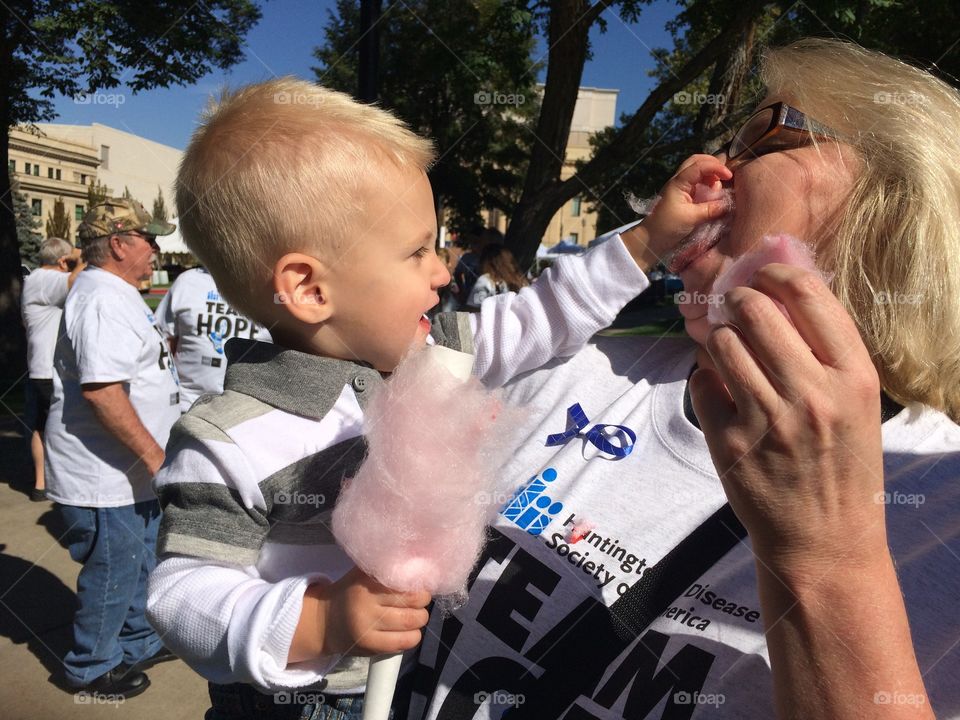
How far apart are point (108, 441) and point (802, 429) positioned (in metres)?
3.77

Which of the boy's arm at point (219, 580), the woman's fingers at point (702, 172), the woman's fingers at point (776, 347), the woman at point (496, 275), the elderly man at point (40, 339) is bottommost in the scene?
the elderly man at point (40, 339)

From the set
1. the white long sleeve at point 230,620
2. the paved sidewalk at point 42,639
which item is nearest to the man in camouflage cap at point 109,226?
the paved sidewalk at point 42,639

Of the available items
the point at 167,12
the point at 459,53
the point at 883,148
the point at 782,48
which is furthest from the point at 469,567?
the point at 459,53

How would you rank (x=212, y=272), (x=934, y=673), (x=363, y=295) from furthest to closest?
(x=212, y=272), (x=363, y=295), (x=934, y=673)

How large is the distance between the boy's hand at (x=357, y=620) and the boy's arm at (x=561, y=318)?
0.83 m

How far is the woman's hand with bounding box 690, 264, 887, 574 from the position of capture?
3.20 feet

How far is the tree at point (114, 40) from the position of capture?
7918 mm

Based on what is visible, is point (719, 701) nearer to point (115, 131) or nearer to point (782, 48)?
point (782, 48)

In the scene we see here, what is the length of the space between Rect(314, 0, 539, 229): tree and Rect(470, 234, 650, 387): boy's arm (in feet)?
8.54

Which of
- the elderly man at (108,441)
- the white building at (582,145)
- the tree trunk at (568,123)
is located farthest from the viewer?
the white building at (582,145)

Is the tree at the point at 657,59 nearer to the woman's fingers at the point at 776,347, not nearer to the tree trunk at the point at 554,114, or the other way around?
the tree trunk at the point at 554,114

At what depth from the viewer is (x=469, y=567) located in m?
1.24

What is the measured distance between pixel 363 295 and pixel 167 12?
8.23m

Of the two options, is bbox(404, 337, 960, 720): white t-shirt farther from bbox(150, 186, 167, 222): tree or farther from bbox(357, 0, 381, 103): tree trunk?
bbox(150, 186, 167, 222): tree
